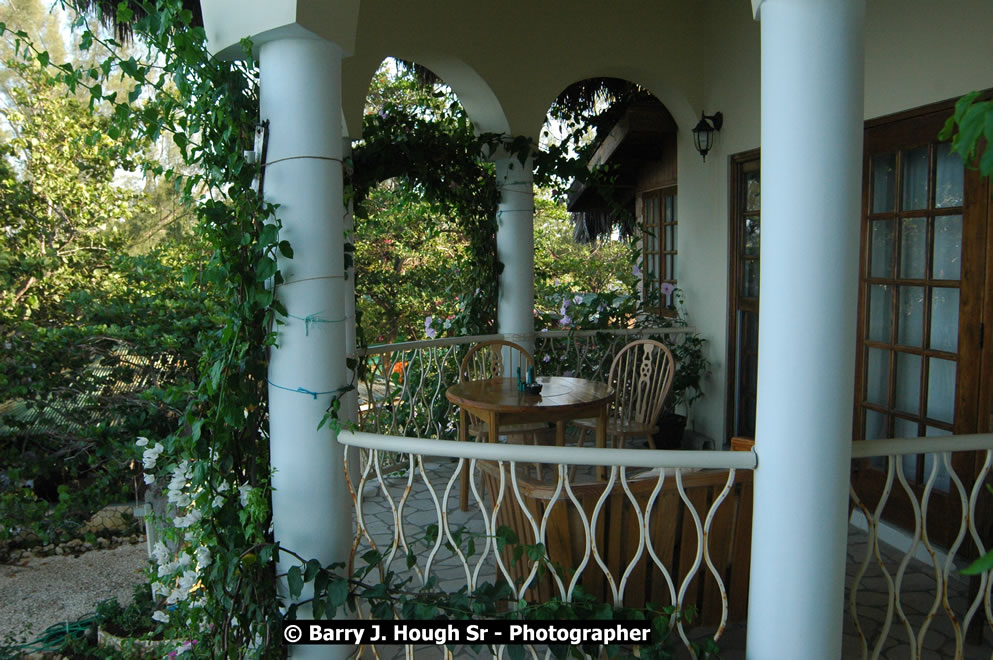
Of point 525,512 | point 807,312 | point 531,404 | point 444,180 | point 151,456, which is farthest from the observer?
point 444,180

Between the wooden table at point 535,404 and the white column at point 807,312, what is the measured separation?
1716 mm

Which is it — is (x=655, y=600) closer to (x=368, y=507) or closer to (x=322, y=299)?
(x=322, y=299)

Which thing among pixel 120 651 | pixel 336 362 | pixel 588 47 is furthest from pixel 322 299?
pixel 588 47

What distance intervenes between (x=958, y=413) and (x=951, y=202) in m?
0.99

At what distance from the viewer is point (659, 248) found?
262 inches

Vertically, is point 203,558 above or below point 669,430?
above

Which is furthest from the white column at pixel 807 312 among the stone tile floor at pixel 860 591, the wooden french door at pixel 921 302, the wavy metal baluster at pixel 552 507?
the wooden french door at pixel 921 302

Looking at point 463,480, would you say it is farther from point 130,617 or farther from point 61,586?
point 61,586

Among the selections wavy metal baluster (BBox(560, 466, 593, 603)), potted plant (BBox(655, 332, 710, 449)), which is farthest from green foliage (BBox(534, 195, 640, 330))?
wavy metal baluster (BBox(560, 466, 593, 603))

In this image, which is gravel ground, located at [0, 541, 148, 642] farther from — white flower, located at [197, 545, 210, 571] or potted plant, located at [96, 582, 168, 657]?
white flower, located at [197, 545, 210, 571]

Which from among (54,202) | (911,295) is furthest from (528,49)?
(54,202)

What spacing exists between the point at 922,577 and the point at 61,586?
188 inches

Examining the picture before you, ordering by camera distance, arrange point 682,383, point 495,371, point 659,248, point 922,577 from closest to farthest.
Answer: point 922,577
point 495,371
point 682,383
point 659,248

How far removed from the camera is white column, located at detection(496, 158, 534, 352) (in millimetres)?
5105
